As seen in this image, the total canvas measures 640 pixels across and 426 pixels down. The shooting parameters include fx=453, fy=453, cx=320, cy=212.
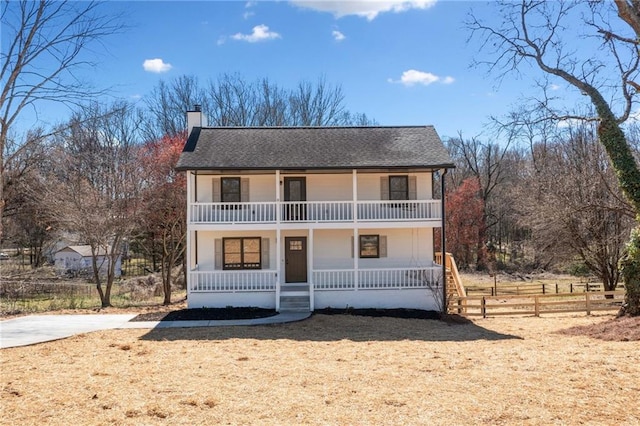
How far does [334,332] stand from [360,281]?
451cm

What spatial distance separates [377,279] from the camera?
58.5 feet

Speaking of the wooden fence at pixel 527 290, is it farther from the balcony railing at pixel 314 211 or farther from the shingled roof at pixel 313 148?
the shingled roof at pixel 313 148

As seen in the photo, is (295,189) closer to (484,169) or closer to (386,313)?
(386,313)

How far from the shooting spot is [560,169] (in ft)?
88.6

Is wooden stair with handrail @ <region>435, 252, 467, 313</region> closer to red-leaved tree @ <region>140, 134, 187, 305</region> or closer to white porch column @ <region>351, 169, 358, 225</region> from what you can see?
white porch column @ <region>351, 169, 358, 225</region>

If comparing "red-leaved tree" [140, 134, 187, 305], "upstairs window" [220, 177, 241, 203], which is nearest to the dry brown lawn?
"upstairs window" [220, 177, 241, 203]

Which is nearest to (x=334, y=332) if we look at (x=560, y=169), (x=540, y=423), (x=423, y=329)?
(x=423, y=329)

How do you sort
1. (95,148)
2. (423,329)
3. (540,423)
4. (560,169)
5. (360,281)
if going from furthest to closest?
(95,148)
(560,169)
(360,281)
(423,329)
(540,423)

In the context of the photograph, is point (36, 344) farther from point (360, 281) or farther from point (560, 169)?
point (560, 169)

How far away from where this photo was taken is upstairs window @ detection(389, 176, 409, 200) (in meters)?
19.5

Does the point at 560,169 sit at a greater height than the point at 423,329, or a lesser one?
greater

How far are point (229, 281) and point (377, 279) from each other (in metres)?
5.74

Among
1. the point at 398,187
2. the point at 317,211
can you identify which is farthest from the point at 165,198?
the point at 398,187

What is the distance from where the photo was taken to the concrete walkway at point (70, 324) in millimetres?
11861
